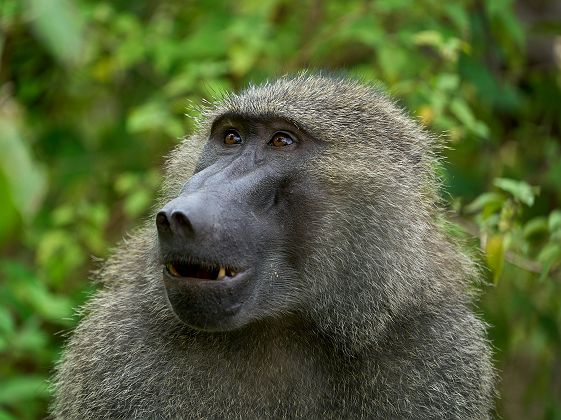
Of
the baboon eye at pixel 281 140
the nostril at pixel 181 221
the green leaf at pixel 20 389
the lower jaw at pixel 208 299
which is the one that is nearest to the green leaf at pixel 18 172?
the nostril at pixel 181 221

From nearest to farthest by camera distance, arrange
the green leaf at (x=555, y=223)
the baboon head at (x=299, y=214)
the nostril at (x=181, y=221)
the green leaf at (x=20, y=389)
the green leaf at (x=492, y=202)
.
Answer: the nostril at (x=181, y=221) → the baboon head at (x=299, y=214) → the green leaf at (x=555, y=223) → the green leaf at (x=492, y=202) → the green leaf at (x=20, y=389)

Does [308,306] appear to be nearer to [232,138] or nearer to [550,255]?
[232,138]

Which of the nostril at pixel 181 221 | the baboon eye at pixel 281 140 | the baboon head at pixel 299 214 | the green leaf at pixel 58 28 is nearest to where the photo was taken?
the green leaf at pixel 58 28

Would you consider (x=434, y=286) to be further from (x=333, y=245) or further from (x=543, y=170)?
(x=543, y=170)

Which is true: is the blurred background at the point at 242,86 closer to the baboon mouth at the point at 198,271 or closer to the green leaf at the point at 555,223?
the green leaf at the point at 555,223

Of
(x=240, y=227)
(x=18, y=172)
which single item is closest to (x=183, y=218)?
(x=240, y=227)

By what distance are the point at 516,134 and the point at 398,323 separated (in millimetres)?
3481

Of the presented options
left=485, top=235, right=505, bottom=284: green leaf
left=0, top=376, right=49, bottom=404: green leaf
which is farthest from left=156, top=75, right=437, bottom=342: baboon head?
left=0, top=376, right=49, bottom=404: green leaf

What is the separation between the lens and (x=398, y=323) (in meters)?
3.01

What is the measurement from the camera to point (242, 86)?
16.8 ft

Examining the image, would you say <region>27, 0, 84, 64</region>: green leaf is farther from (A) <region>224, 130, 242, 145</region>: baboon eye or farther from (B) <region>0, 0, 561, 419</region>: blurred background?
(B) <region>0, 0, 561, 419</region>: blurred background

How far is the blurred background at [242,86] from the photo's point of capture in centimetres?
441

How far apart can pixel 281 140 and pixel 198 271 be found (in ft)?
1.94

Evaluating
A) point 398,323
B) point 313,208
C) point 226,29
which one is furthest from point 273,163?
point 226,29
